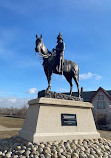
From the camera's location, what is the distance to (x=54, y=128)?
664 cm

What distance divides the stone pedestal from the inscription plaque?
0.27 feet

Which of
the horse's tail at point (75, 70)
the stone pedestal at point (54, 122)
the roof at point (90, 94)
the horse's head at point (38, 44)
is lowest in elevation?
the stone pedestal at point (54, 122)

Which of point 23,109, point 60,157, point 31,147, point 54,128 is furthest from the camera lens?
point 23,109

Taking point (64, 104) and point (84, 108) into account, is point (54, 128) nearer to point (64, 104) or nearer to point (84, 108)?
point (64, 104)

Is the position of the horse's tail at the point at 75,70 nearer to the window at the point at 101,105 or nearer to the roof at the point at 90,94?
the roof at the point at 90,94

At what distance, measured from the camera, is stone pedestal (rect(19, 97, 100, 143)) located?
6352 mm

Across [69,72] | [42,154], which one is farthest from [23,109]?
[42,154]

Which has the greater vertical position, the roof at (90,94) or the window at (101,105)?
the roof at (90,94)

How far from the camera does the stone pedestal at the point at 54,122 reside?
20.8 ft

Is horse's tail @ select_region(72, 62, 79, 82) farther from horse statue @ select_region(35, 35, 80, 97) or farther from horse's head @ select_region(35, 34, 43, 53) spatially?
horse's head @ select_region(35, 34, 43, 53)

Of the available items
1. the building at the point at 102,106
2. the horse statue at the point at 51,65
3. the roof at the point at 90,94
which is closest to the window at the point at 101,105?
the building at the point at 102,106

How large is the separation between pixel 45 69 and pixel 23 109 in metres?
33.2

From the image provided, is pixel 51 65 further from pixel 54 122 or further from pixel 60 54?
pixel 54 122

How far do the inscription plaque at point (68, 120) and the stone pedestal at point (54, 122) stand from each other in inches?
3.3
